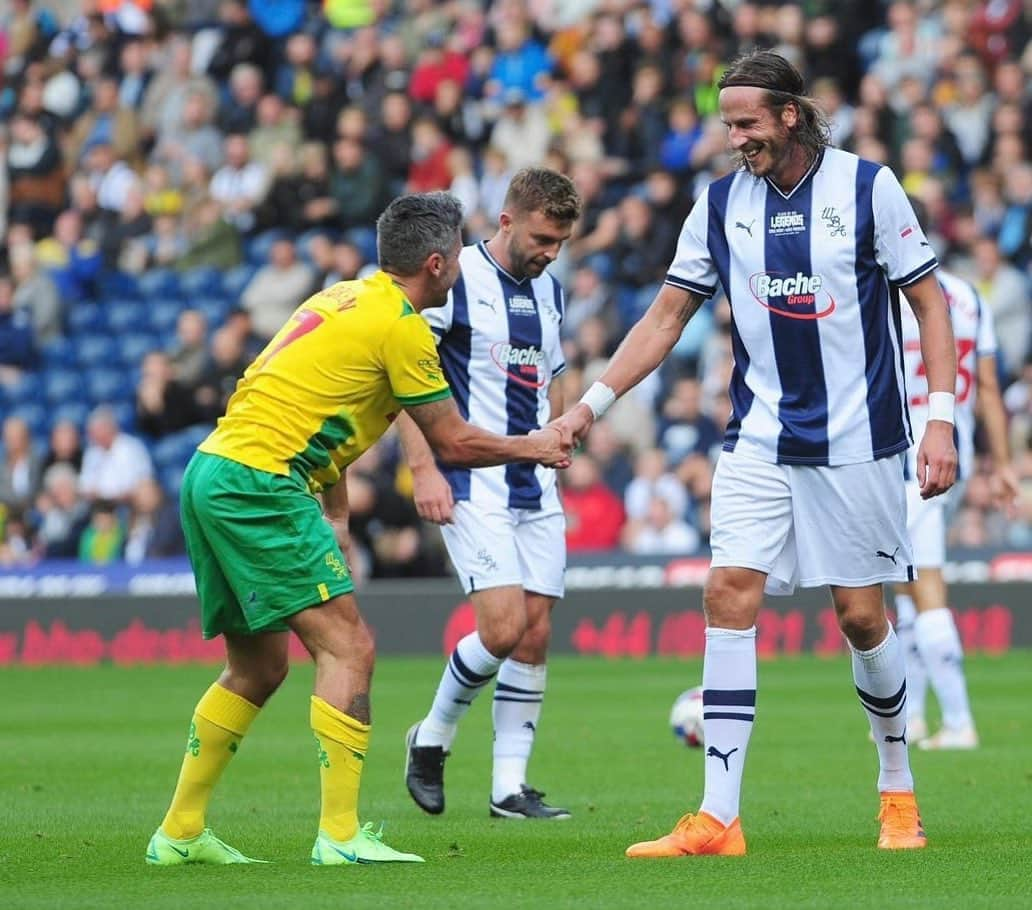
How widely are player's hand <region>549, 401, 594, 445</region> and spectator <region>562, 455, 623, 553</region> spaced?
477 inches

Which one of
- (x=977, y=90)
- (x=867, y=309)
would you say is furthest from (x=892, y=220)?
(x=977, y=90)

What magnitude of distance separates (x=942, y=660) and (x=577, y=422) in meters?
4.70

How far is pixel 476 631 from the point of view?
29.2 feet

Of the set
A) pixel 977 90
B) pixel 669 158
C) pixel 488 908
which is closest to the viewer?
pixel 488 908

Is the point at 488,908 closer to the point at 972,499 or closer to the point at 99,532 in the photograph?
the point at 972,499

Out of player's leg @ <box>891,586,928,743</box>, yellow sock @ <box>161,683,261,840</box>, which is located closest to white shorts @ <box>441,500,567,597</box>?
yellow sock @ <box>161,683,261,840</box>

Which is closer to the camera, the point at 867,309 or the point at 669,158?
the point at 867,309

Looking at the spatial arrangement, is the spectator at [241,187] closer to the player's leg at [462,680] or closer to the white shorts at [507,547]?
the white shorts at [507,547]

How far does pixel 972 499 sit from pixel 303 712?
661 cm

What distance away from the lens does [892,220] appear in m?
7.30

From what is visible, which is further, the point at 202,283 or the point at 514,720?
the point at 202,283

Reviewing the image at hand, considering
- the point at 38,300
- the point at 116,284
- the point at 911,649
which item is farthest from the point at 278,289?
the point at 911,649

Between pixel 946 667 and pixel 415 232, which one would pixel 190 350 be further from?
pixel 415 232

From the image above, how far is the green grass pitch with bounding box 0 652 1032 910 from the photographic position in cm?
634
